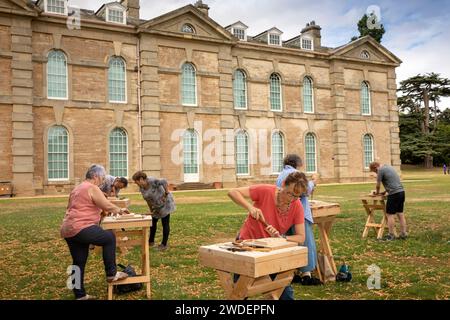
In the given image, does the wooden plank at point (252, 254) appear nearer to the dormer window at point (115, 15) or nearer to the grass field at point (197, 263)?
the grass field at point (197, 263)

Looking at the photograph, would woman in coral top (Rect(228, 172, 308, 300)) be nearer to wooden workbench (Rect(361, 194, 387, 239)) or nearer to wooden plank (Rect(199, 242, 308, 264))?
wooden plank (Rect(199, 242, 308, 264))

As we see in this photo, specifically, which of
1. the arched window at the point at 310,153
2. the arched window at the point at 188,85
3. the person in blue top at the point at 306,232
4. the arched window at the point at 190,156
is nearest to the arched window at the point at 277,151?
the arched window at the point at 310,153

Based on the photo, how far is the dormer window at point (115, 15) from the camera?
2808 cm

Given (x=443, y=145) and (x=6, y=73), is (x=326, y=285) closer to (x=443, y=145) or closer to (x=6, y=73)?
(x=6, y=73)

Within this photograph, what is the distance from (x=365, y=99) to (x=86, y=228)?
3541 cm

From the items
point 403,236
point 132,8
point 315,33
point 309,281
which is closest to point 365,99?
point 315,33

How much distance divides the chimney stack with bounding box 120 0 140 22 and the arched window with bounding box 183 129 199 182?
854cm

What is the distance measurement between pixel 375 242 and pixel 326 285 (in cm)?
382

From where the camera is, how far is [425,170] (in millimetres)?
58750

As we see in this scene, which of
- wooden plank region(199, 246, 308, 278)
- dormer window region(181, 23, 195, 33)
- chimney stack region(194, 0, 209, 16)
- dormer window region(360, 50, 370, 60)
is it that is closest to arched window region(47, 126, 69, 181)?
dormer window region(181, 23, 195, 33)

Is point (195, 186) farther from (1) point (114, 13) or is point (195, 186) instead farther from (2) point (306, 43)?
(2) point (306, 43)

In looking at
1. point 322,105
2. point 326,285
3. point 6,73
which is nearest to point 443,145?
point 322,105

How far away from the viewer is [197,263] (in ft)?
26.8

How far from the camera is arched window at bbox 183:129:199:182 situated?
95.9 feet
